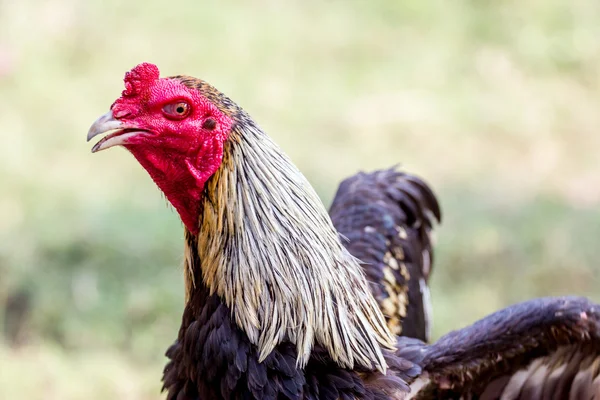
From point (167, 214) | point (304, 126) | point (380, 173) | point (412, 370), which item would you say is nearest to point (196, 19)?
point (304, 126)

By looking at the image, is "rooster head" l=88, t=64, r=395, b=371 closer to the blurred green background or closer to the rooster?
the rooster

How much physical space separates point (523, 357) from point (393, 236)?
111 cm

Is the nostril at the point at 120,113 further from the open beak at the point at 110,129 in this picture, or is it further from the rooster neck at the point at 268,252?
the rooster neck at the point at 268,252

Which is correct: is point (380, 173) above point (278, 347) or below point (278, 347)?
above

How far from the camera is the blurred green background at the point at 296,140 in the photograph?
5203mm

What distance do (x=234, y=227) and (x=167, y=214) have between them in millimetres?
3919

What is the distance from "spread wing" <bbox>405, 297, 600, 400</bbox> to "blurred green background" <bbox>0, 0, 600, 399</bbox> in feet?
5.47

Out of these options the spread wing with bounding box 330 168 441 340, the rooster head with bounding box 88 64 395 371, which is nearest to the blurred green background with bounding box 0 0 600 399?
the spread wing with bounding box 330 168 441 340

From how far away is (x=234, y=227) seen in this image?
2.35 meters

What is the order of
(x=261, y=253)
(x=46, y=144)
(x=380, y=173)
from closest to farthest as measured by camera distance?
(x=261, y=253) → (x=380, y=173) → (x=46, y=144)

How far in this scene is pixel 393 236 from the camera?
3646 millimetres

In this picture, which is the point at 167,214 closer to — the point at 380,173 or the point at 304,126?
the point at 304,126

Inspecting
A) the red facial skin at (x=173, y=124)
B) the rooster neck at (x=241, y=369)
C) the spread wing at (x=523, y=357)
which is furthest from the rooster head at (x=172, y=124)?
the spread wing at (x=523, y=357)

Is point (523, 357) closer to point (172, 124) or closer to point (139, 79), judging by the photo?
point (172, 124)
